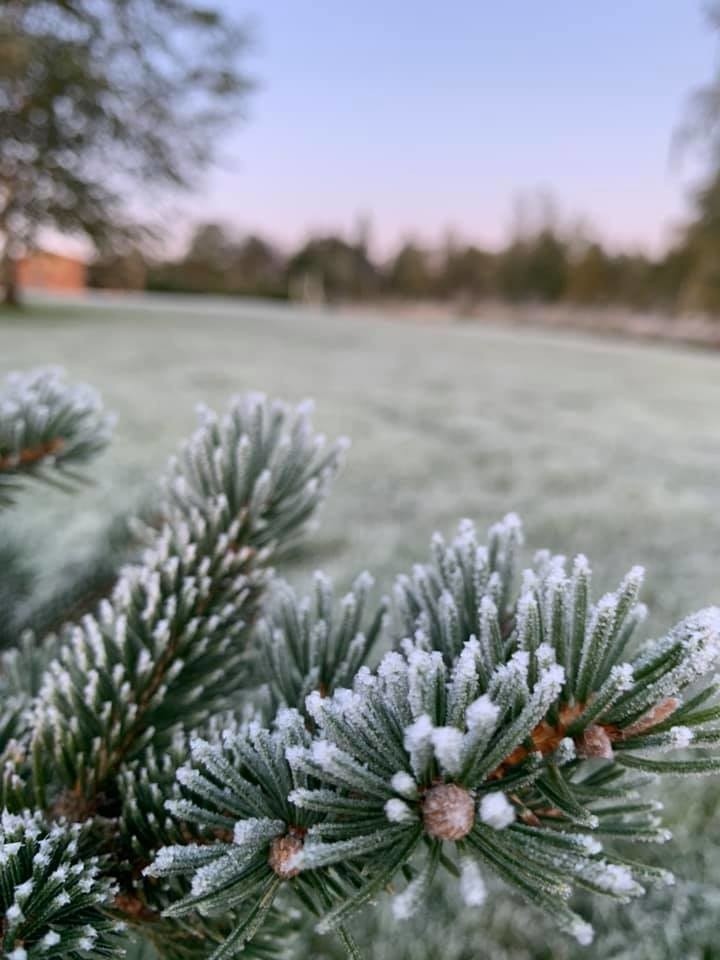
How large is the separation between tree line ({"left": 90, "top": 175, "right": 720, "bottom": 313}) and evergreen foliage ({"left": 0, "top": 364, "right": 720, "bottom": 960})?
420 inches

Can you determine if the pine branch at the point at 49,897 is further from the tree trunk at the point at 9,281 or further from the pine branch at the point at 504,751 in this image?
the tree trunk at the point at 9,281

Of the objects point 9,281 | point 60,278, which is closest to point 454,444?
point 9,281

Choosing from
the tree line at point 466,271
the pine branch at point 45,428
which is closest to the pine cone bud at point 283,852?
the pine branch at point 45,428

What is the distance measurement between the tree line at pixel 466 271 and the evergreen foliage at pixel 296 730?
35.0ft

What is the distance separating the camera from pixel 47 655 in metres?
0.39

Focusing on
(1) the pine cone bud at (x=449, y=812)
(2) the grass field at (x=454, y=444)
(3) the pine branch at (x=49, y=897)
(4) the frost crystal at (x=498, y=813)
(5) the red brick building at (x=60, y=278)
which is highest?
(5) the red brick building at (x=60, y=278)

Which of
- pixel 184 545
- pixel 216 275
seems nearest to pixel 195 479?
pixel 184 545

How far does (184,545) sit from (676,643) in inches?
8.4

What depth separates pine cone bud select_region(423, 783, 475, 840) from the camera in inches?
7.0

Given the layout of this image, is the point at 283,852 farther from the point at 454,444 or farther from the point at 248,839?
A: the point at 454,444

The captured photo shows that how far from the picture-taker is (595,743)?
0.20 m

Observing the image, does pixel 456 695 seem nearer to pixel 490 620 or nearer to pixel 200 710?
pixel 490 620

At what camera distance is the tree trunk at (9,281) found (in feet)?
18.3

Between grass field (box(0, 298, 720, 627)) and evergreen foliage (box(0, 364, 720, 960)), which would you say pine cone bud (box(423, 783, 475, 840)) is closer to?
evergreen foliage (box(0, 364, 720, 960))
